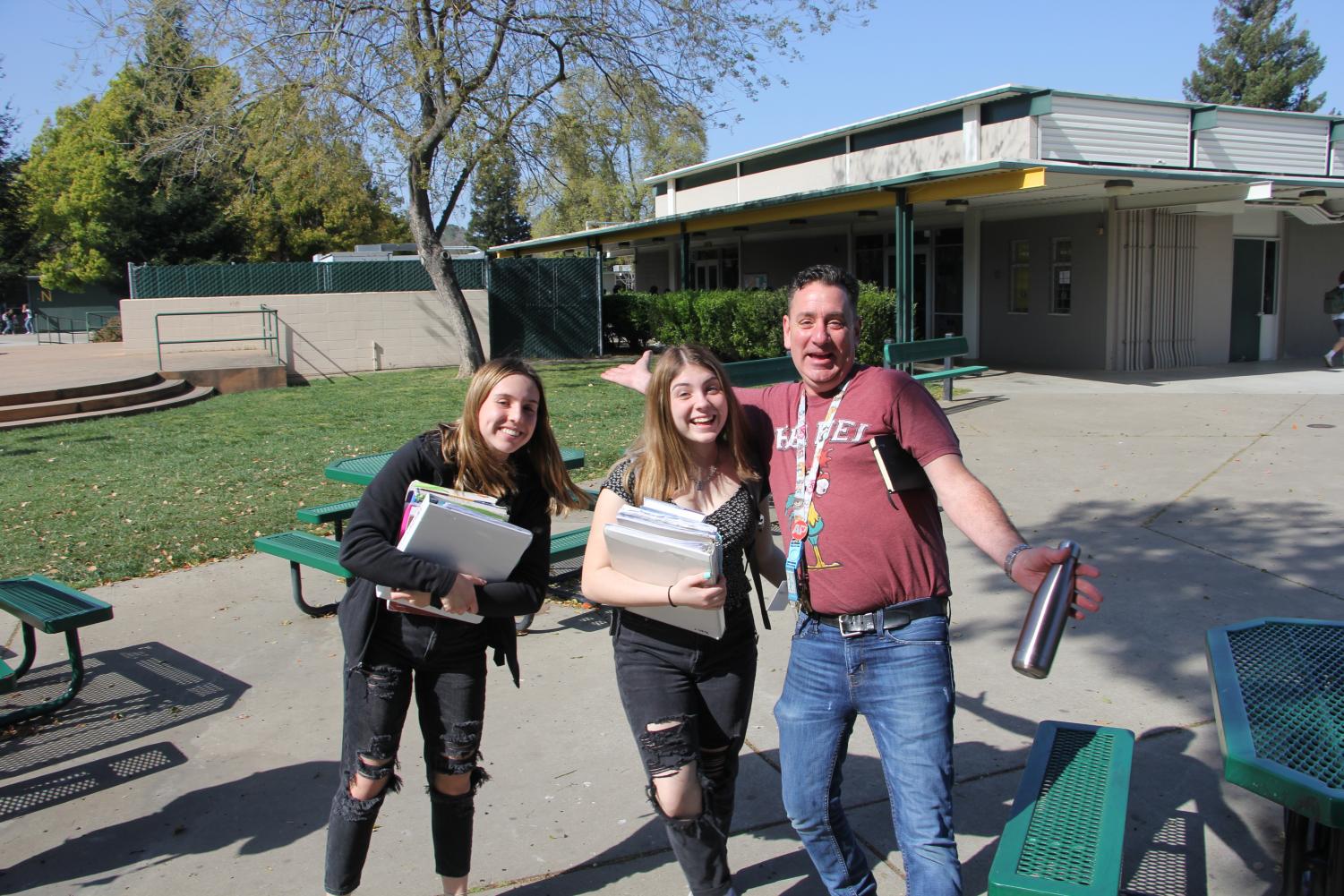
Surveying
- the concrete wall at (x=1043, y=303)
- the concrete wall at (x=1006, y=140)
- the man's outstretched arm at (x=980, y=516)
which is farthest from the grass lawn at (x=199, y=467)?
the concrete wall at (x=1043, y=303)

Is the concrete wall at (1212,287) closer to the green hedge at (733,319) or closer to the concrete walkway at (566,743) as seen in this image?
the green hedge at (733,319)

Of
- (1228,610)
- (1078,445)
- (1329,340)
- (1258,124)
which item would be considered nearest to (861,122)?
(1258,124)

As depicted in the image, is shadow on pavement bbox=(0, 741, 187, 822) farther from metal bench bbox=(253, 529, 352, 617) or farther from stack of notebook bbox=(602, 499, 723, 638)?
stack of notebook bbox=(602, 499, 723, 638)

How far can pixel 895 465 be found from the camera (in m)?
2.42

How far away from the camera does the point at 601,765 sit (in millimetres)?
3814

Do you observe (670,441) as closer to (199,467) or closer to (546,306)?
(199,467)

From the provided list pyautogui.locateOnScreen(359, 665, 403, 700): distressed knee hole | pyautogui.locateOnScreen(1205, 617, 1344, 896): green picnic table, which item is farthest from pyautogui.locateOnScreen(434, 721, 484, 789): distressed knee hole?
pyautogui.locateOnScreen(1205, 617, 1344, 896): green picnic table

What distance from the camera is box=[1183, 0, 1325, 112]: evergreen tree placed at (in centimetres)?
5012

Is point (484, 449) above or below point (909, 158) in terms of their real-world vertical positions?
below

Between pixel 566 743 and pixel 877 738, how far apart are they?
5.99ft

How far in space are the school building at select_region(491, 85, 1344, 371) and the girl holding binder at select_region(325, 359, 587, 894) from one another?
502 inches

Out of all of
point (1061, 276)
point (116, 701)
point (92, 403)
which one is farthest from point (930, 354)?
point (92, 403)

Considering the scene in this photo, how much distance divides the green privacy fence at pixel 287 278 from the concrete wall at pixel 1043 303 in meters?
10.8

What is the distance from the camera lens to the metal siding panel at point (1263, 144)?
18688 millimetres
